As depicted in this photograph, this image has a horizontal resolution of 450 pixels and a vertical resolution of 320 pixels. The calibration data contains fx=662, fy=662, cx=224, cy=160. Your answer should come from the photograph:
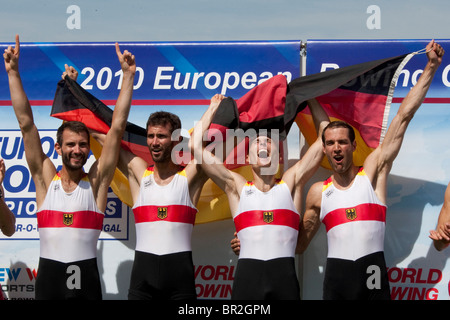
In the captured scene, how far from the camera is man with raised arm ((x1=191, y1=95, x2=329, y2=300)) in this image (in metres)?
5.42

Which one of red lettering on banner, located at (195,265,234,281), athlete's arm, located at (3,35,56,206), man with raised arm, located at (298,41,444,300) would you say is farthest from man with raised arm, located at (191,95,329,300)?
athlete's arm, located at (3,35,56,206)

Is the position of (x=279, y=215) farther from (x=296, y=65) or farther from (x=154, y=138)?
(x=296, y=65)

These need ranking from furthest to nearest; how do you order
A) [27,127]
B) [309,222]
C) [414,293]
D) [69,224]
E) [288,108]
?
[414,293]
[288,108]
[309,222]
[27,127]
[69,224]

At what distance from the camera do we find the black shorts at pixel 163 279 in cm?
550

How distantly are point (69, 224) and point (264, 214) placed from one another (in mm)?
1653

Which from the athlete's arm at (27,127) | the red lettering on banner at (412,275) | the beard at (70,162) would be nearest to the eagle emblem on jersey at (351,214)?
the red lettering on banner at (412,275)

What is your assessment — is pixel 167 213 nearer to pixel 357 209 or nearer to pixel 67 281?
pixel 67 281

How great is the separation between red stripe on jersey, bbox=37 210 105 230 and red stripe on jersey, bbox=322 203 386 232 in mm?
2052

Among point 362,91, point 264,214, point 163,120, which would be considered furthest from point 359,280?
point 163,120

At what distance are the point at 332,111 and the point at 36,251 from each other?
10.6 feet

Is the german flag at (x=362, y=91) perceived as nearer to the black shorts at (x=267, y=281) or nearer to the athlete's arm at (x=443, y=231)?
the athlete's arm at (x=443, y=231)

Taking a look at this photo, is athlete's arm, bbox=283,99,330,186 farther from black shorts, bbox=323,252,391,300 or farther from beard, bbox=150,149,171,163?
beard, bbox=150,149,171,163

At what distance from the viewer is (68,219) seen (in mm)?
5621

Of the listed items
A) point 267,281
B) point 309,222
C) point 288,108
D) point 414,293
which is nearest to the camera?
point 267,281
